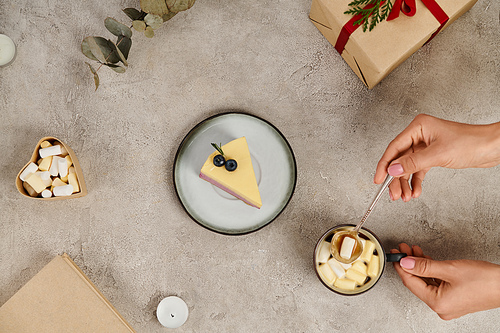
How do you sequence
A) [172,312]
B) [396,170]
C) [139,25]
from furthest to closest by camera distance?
1. [172,312]
2. [139,25]
3. [396,170]

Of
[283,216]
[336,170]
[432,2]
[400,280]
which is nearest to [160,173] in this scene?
[283,216]

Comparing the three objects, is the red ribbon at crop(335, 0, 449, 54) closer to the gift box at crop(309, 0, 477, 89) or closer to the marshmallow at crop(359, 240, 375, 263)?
the gift box at crop(309, 0, 477, 89)

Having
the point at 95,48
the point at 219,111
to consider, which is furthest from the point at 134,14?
the point at 219,111

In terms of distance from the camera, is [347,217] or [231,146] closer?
[231,146]

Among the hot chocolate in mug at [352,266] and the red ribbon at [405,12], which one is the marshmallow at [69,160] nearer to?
the hot chocolate in mug at [352,266]

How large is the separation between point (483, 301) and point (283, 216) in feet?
2.31

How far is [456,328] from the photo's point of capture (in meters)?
1.27

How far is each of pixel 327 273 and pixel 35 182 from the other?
1024 millimetres

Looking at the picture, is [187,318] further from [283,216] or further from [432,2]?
[432,2]

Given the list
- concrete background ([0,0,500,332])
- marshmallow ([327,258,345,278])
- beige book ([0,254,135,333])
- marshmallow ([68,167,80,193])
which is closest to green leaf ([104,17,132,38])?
concrete background ([0,0,500,332])

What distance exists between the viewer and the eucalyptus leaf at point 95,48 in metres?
1.12

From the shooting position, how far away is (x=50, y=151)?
3.75 ft

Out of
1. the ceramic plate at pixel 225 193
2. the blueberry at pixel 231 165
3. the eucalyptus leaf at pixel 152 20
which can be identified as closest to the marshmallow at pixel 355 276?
the ceramic plate at pixel 225 193

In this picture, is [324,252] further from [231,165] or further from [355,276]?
[231,165]
